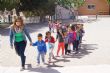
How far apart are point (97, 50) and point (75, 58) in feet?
9.99

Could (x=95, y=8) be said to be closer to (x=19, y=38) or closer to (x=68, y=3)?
(x=68, y=3)

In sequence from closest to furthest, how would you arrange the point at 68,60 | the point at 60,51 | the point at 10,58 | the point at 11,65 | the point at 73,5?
the point at 11,65 → the point at 68,60 → the point at 10,58 → the point at 60,51 → the point at 73,5

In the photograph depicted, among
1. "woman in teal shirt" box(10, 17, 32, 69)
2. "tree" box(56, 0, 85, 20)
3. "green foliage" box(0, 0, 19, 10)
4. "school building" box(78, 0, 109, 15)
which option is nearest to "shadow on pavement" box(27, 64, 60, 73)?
"woman in teal shirt" box(10, 17, 32, 69)

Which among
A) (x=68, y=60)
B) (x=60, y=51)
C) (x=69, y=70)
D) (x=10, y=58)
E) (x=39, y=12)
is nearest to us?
(x=69, y=70)

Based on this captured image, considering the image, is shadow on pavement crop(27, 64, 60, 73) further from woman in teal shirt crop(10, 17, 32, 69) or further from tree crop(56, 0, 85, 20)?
tree crop(56, 0, 85, 20)

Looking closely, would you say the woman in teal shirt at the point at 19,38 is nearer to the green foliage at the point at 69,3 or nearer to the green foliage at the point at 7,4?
Answer: the green foliage at the point at 7,4

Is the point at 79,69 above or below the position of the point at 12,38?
below

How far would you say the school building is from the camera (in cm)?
7594

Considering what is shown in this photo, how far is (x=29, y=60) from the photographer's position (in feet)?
45.7

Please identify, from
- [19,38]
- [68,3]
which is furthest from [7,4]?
[19,38]

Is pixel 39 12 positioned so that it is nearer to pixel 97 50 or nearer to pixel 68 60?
pixel 97 50

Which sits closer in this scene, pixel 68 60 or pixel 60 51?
pixel 68 60

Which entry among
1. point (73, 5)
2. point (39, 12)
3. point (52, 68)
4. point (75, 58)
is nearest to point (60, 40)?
point (75, 58)

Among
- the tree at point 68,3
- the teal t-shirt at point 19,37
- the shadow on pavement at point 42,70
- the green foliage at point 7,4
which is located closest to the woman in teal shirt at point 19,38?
the teal t-shirt at point 19,37
